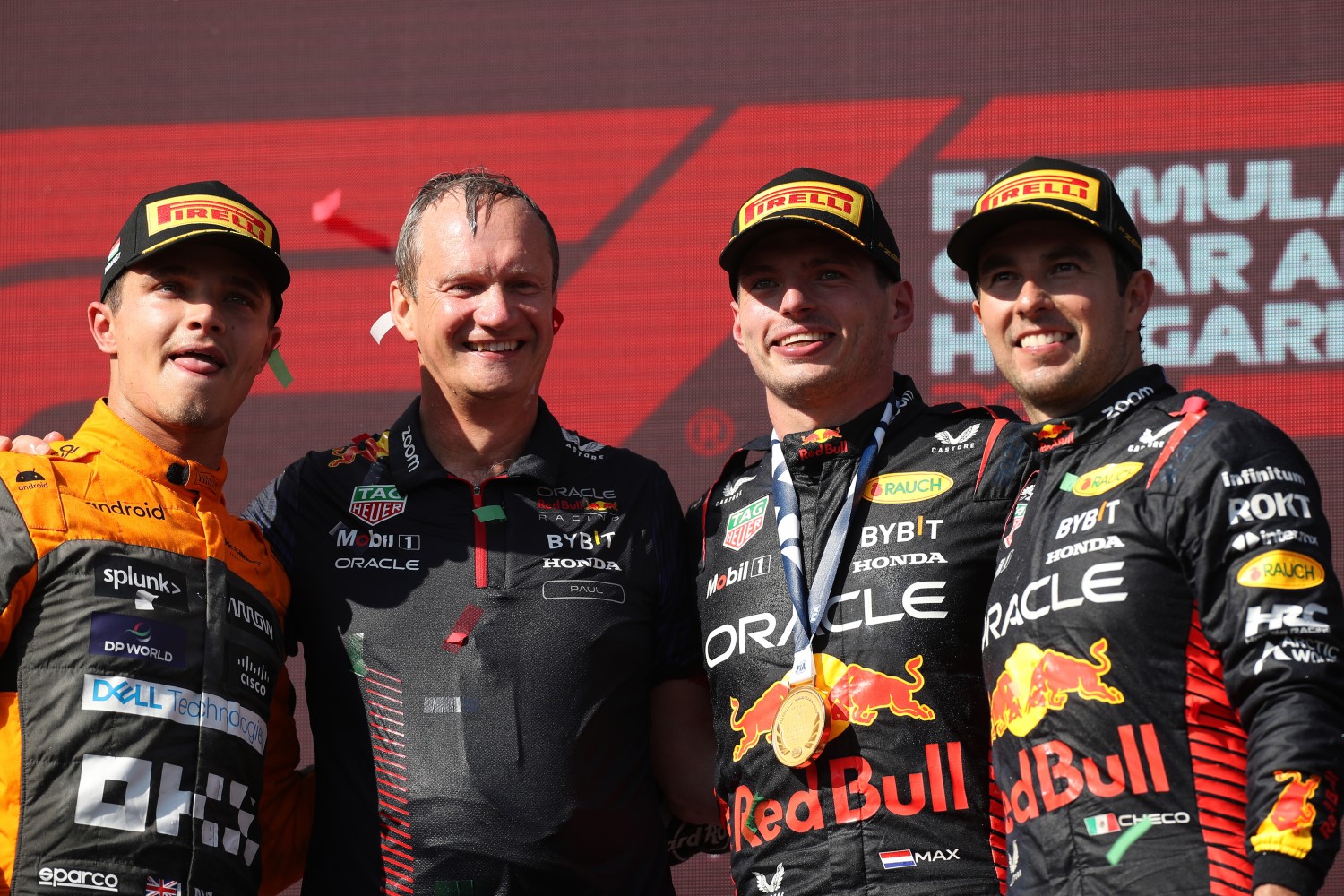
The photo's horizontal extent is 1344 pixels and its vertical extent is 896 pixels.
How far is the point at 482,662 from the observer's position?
2.43m

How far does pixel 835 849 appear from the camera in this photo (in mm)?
2205

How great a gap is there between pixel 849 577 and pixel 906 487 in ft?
0.57

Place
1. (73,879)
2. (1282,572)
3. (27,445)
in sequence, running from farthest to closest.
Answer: (27,445) → (73,879) → (1282,572)

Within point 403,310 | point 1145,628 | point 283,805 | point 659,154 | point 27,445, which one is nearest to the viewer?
point 1145,628

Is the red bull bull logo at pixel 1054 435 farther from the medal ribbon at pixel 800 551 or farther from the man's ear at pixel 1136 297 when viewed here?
the medal ribbon at pixel 800 551

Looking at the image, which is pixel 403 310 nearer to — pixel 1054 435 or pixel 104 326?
pixel 104 326

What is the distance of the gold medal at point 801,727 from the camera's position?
7.17 ft

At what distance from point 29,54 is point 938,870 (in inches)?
134

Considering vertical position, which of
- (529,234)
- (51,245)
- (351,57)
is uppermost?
(351,57)

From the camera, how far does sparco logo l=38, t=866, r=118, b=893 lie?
2037 mm

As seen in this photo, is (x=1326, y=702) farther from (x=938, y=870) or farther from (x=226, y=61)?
(x=226, y=61)

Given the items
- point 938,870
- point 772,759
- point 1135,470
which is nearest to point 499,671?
point 772,759

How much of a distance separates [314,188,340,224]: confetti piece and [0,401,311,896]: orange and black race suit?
180cm

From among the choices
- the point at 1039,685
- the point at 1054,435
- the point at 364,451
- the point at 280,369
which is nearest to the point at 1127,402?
the point at 1054,435
